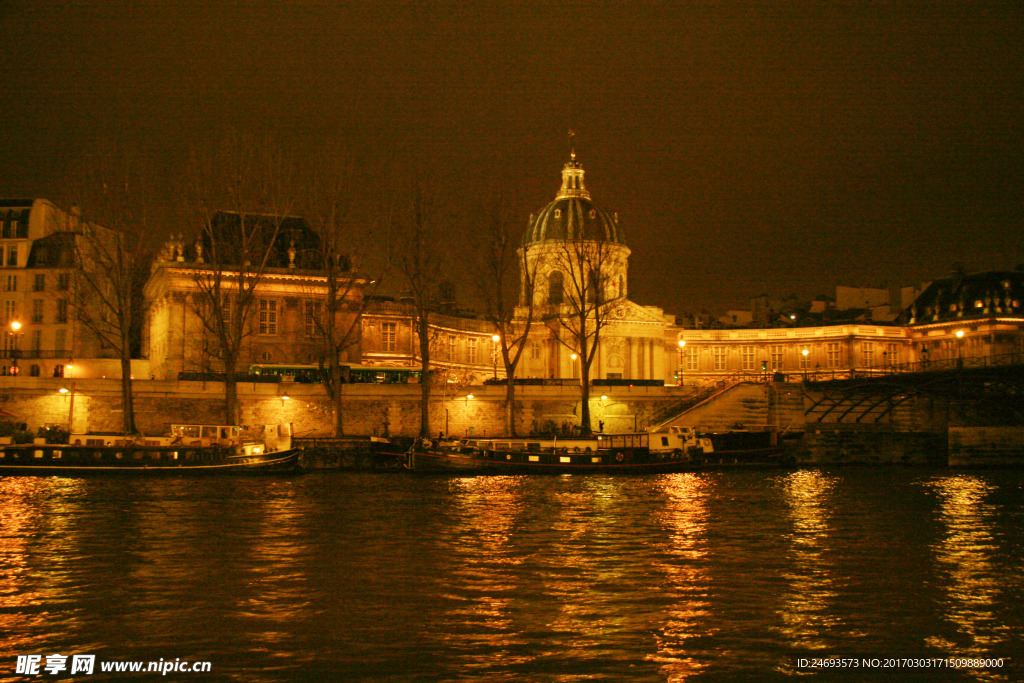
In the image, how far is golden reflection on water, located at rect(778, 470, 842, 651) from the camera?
59.2ft

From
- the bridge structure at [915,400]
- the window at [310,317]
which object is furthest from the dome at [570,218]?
the bridge structure at [915,400]

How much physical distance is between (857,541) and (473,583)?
12.0 meters

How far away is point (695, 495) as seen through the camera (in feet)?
132

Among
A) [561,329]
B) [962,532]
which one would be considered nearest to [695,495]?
[962,532]

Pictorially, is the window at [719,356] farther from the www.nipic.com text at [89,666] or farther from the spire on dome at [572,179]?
the www.nipic.com text at [89,666]

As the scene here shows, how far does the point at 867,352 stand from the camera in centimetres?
9769

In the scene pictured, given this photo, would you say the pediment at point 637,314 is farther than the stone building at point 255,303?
Yes

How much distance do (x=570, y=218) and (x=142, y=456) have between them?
2309 inches

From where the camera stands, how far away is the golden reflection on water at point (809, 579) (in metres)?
18.0

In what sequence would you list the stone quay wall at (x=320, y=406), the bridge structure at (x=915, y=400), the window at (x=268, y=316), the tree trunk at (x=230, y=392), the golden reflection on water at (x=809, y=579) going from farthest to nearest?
1. the window at (x=268, y=316)
2. the bridge structure at (x=915, y=400)
3. the stone quay wall at (x=320, y=406)
4. the tree trunk at (x=230, y=392)
5. the golden reflection on water at (x=809, y=579)

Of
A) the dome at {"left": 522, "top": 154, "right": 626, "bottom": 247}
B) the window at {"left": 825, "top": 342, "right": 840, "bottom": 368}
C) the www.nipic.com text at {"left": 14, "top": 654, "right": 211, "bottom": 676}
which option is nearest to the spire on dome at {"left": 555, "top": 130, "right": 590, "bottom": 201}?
the dome at {"left": 522, "top": 154, "right": 626, "bottom": 247}

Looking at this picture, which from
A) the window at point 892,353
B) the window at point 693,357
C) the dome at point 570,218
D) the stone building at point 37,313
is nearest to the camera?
the stone building at point 37,313

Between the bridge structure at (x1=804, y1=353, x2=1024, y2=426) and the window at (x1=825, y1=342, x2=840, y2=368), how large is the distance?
101ft

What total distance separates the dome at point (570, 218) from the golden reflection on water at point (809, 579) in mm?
59299
